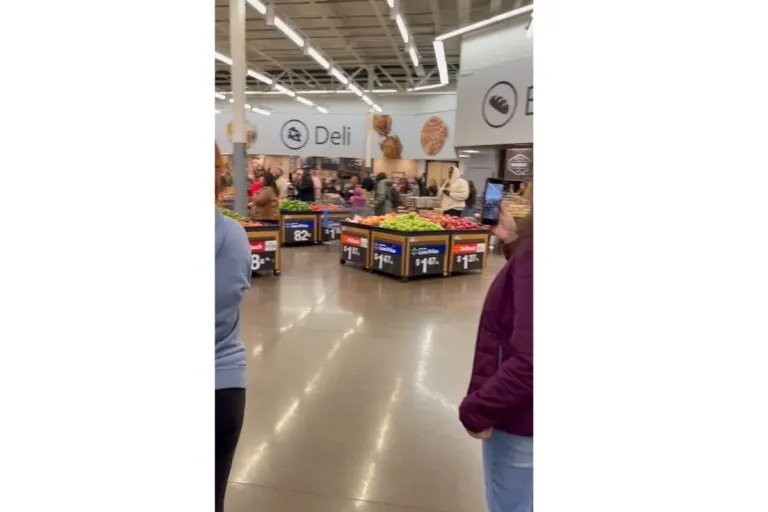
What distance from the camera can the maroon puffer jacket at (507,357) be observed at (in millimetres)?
1202

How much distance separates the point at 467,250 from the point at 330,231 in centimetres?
412

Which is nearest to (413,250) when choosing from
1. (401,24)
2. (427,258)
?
(427,258)

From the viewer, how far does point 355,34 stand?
45.5 ft

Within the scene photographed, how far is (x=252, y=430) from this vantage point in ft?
9.73

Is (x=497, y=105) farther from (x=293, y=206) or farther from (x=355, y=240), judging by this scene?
(x=355, y=240)

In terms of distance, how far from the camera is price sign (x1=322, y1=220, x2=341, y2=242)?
11320 millimetres

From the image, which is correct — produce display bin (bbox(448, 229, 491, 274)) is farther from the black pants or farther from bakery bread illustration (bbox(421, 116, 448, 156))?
bakery bread illustration (bbox(421, 116, 448, 156))

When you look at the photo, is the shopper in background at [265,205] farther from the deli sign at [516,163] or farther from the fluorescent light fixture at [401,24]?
the deli sign at [516,163]

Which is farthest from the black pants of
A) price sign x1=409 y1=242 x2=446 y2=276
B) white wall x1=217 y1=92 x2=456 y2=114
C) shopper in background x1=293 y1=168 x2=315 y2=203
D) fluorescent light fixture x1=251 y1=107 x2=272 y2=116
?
fluorescent light fixture x1=251 y1=107 x2=272 y2=116

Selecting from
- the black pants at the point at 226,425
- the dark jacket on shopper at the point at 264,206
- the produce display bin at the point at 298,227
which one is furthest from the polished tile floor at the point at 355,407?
the produce display bin at the point at 298,227

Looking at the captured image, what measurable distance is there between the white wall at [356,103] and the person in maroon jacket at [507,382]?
743 inches
